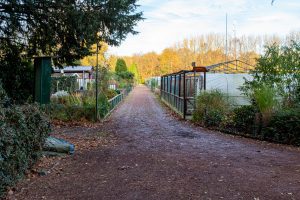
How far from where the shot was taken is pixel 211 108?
45.6 ft

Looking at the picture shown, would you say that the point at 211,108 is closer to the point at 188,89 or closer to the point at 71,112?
the point at 188,89

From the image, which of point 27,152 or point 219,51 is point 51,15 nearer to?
point 27,152

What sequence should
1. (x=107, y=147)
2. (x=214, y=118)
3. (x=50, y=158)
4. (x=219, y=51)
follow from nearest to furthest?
(x=50, y=158), (x=107, y=147), (x=214, y=118), (x=219, y=51)

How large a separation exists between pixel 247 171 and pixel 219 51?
5056 cm

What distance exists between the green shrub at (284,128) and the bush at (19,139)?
6962 millimetres

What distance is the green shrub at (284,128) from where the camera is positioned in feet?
33.1

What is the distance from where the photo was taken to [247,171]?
21.5ft

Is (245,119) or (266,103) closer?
(266,103)

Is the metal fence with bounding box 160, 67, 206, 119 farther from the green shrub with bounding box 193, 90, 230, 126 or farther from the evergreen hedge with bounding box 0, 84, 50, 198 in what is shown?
the evergreen hedge with bounding box 0, 84, 50, 198

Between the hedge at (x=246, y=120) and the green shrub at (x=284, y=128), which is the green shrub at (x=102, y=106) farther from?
the green shrub at (x=284, y=128)

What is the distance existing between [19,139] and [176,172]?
2.87m

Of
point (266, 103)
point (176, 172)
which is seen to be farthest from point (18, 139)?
point (266, 103)

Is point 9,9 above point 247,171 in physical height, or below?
above

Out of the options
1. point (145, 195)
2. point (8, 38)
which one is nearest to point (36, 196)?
point (145, 195)
